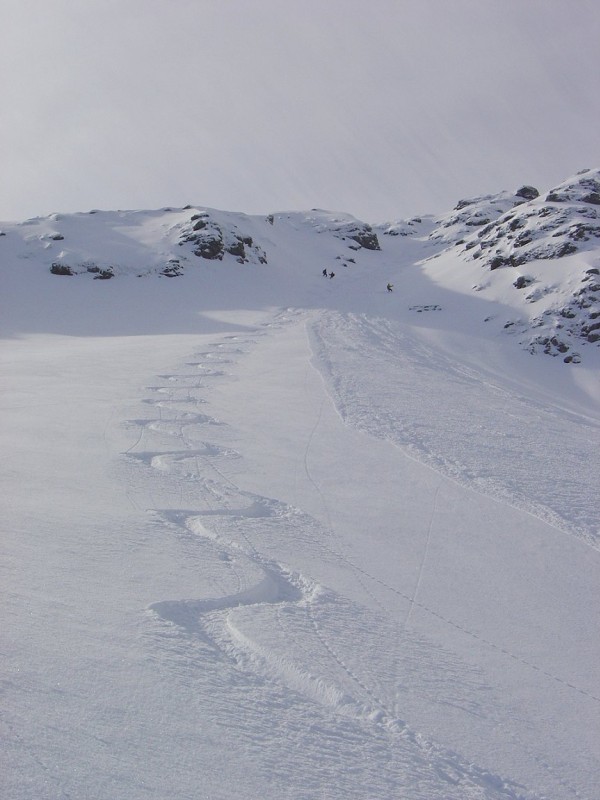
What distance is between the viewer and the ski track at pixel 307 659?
204 cm

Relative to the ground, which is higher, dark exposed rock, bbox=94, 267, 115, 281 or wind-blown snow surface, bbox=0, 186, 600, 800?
dark exposed rock, bbox=94, 267, 115, 281

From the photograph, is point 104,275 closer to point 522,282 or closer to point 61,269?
point 61,269

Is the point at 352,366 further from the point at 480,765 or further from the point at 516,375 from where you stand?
the point at 480,765

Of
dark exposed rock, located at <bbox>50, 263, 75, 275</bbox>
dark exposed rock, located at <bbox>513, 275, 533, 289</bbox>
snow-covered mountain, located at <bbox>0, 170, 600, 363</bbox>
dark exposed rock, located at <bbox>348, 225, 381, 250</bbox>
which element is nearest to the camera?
snow-covered mountain, located at <bbox>0, 170, 600, 363</bbox>

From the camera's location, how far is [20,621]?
94.7 inches

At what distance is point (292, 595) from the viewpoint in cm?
321

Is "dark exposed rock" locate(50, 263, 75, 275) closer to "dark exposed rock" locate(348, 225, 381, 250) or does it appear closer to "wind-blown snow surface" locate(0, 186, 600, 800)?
"wind-blown snow surface" locate(0, 186, 600, 800)

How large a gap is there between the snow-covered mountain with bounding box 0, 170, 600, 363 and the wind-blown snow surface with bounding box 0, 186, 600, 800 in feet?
49.6

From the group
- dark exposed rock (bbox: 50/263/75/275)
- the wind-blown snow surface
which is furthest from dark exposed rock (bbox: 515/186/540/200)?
the wind-blown snow surface

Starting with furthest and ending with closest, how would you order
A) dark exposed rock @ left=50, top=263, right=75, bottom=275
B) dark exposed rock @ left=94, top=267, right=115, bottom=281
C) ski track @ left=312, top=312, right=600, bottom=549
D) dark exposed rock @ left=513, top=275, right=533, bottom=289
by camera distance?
dark exposed rock @ left=50, top=263, right=75, bottom=275
dark exposed rock @ left=94, top=267, right=115, bottom=281
dark exposed rock @ left=513, top=275, right=533, bottom=289
ski track @ left=312, top=312, right=600, bottom=549

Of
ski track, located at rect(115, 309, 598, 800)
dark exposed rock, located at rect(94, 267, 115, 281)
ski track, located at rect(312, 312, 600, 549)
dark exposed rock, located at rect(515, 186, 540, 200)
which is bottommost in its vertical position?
ski track, located at rect(115, 309, 598, 800)

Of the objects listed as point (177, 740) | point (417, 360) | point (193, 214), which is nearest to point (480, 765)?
point (177, 740)

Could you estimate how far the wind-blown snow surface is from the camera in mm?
1978

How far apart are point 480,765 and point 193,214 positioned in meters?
40.5
